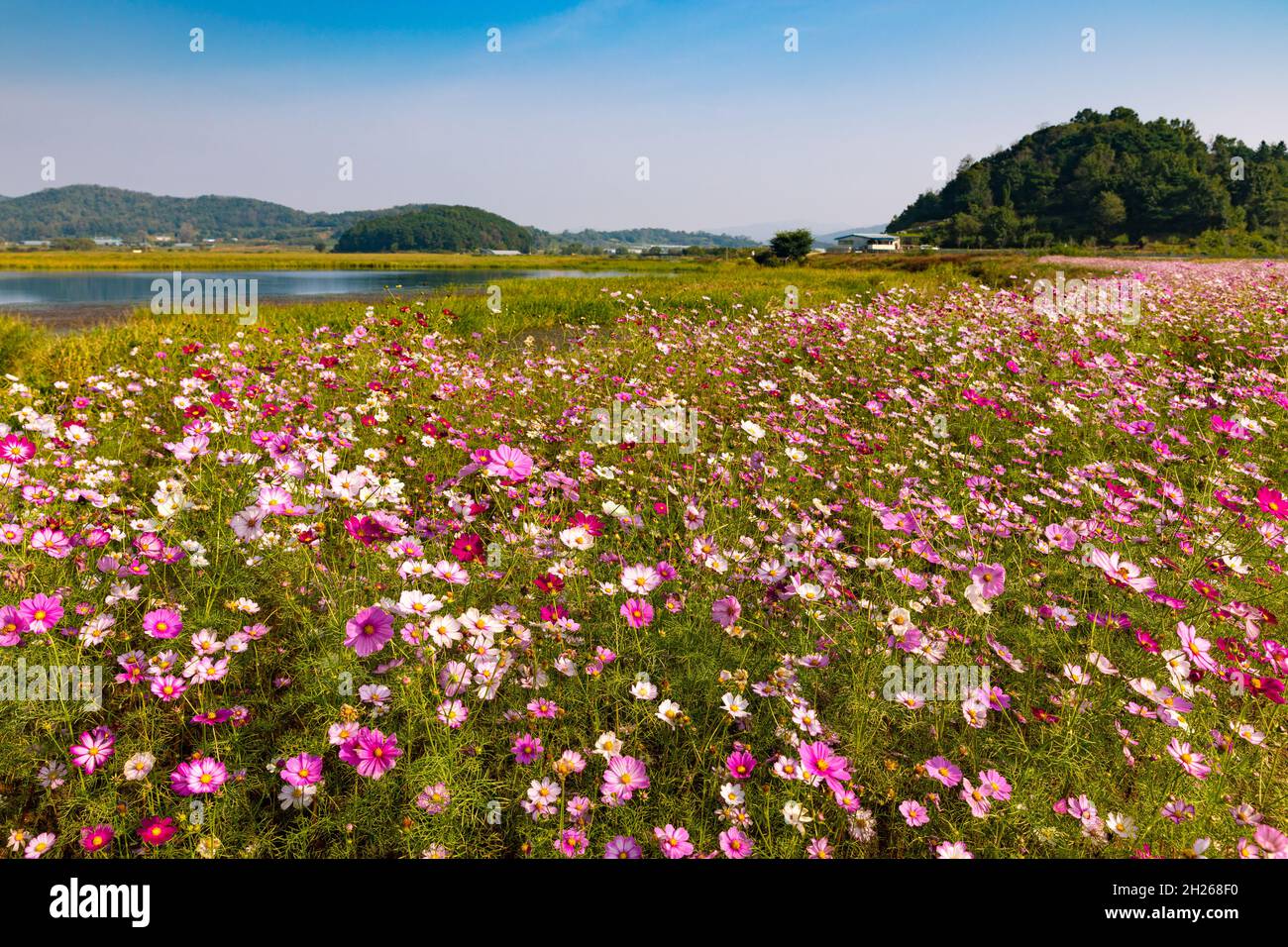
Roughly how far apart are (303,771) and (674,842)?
929 millimetres

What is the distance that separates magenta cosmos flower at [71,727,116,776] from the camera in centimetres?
154

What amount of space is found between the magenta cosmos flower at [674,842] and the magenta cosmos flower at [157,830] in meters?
1.10

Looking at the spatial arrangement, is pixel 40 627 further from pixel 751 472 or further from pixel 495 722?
pixel 751 472

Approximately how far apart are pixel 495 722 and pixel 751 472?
1905mm

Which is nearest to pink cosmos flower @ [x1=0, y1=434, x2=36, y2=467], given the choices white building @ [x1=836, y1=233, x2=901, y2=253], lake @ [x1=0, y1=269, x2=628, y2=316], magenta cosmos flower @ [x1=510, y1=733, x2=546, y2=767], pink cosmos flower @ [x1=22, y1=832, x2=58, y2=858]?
pink cosmos flower @ [x1=22, y1=832, x2=58, y2=858]

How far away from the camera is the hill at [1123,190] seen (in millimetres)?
49312

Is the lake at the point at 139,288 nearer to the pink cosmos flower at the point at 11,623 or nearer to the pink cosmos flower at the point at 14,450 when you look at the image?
the pink cosmos flower at the point at 14,450

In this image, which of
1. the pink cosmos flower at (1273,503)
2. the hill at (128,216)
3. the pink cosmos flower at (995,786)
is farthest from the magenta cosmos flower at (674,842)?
the hill at (128,216)

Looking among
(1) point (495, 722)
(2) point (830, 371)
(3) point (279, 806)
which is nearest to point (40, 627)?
(3) point (279, 806)

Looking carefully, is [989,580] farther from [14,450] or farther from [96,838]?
[14,450]

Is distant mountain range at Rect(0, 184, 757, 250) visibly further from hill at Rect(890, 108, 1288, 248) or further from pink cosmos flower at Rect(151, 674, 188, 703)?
pink cosmos flower at Rect(151, 674, 188, 703)

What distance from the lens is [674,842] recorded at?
1442 millimetres

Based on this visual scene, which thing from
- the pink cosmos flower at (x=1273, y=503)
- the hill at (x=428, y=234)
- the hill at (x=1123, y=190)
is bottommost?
the pink cosmos flower at (x=1273, y=503)

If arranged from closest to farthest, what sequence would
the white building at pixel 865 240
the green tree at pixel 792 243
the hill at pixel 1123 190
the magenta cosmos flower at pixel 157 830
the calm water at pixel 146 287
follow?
the magenta cosmos flower at pixel 157 830 → the calm water at pixel 146 287 → the green tree at pixel 792 243 → the hill at pixel 1123 190 → the white building at pixel 865 240
